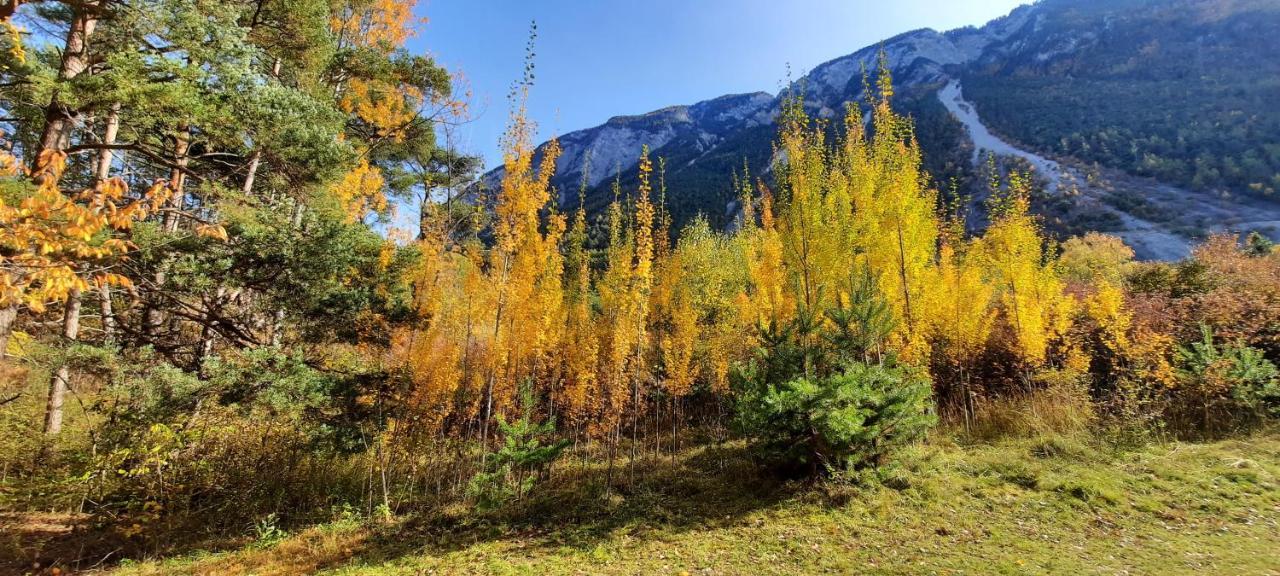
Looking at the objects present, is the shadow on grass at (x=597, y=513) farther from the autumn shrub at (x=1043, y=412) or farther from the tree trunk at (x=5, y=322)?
the tree trunk at (x=5, y=322)

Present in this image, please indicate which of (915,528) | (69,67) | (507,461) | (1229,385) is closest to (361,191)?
(69,67)

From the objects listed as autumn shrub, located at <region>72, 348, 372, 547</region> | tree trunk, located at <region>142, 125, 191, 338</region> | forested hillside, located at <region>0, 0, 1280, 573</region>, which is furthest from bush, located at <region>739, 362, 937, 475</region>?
tree trunk, located at <region>142, 125, 191, 338</region>

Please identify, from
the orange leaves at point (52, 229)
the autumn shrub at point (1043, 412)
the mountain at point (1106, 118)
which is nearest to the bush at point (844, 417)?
the autumn shrub at point (1043, 412)

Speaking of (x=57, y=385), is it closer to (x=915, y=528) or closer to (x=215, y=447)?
(x=215, y=447)

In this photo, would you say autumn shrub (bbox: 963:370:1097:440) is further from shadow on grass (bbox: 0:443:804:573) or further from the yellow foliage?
the yellow foliage

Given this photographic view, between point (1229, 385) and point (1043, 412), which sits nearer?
point (1229, 385)
